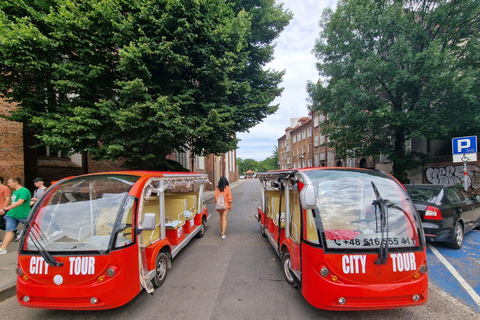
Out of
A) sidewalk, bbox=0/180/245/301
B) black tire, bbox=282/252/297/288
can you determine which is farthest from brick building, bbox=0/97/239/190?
black tire, bbox=282/252/297/288

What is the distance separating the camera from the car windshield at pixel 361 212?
8.93 feet

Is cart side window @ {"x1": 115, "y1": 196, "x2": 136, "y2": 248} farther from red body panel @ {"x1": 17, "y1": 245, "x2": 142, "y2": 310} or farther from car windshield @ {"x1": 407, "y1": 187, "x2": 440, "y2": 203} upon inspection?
car windshield @ {"x1": 407, "y1": 187, "x2": 440, "y2": 203}

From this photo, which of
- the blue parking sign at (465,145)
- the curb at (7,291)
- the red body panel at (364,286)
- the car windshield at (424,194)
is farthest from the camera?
the blue parking sign at (465,145)

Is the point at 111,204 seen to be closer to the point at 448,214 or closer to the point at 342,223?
the point at 342,223

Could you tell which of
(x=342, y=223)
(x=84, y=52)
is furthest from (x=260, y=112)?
(x=342, y=223)

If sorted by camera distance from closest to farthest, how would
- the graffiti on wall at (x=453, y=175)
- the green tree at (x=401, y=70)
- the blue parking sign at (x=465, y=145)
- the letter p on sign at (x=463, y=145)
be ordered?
1. the blue parking sign at (x=465, y=145)
2. the letter p on sign at (x=463, y=145)
3. the green tree at (x=401, y=70)
4. the graffiti on wall at (x=453, y=175)

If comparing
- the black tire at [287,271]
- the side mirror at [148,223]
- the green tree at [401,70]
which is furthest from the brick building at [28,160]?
the green tree at [401,70]

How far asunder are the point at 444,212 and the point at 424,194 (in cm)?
69

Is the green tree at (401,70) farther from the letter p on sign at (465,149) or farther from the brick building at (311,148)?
the brick building at (311,148)

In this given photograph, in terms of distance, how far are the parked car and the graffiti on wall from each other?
769 cm

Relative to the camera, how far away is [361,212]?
117 inches

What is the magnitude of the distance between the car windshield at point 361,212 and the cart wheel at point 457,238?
3.45 m

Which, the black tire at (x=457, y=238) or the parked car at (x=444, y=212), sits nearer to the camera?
the parked car at (x=444, y=212)

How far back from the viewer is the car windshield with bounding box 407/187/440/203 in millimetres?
5219
